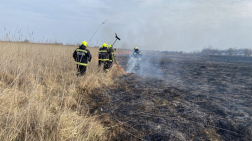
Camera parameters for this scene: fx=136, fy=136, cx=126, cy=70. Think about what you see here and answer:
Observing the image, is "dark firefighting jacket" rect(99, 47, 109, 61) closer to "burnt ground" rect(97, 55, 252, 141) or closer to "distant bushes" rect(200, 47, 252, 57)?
"burnt ground" rect(97, 55, 252, 141)

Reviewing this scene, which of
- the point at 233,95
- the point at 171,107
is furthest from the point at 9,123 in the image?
the point at 233,95

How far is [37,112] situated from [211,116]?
12.5ft

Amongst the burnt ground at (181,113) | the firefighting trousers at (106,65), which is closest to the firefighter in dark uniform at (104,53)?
the firefighting trousers at (106,65)

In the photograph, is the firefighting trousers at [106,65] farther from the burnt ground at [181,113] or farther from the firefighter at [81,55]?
the burnt ground at [181,113]

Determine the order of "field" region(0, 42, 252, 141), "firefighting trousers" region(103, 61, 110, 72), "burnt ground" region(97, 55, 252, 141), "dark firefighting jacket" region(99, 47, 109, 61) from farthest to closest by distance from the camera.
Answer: "firefighting trousers" region(103, 61, 110, 72) < "dark firefighting jacket" region(99, 47, 109, 61) < "burnt ground" region(97, 55, 252, 141) < "field" region(0, 42, 252, 141)

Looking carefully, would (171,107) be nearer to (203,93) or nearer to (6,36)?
(203,93)

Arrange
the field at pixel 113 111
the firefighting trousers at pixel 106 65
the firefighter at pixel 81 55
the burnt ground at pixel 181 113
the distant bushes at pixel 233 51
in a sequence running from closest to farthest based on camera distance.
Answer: the field at pixel 113 111, the burnt ground at pixel 181 113, the firefighter at pixel 81 55, the firefighting trousers at pixel 106 65, the distant bushes at pixel 233 51

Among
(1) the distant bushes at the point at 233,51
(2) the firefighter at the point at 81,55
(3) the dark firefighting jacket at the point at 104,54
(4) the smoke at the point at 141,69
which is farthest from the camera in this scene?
(1) the distant bushes at the point at 233,51

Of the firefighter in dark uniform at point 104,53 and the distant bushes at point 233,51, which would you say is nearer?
the firefighter in dark uniform at point 104,53

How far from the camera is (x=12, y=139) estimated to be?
5.44 feet

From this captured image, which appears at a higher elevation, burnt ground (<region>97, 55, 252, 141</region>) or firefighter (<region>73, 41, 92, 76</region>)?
firefighter (<region>73, 41, 92, 76</region>)

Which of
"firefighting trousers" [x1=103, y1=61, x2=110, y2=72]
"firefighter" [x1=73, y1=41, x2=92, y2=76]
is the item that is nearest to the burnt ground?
"firefighter" [x1=73, y1=41, x2=92, y2=76]

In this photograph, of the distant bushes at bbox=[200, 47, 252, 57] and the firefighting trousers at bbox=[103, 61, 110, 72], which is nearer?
the firefighting trousers at bbox=[103, 61, 110, 72]

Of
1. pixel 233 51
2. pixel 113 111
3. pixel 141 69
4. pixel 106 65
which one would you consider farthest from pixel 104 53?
pixel 233 51
